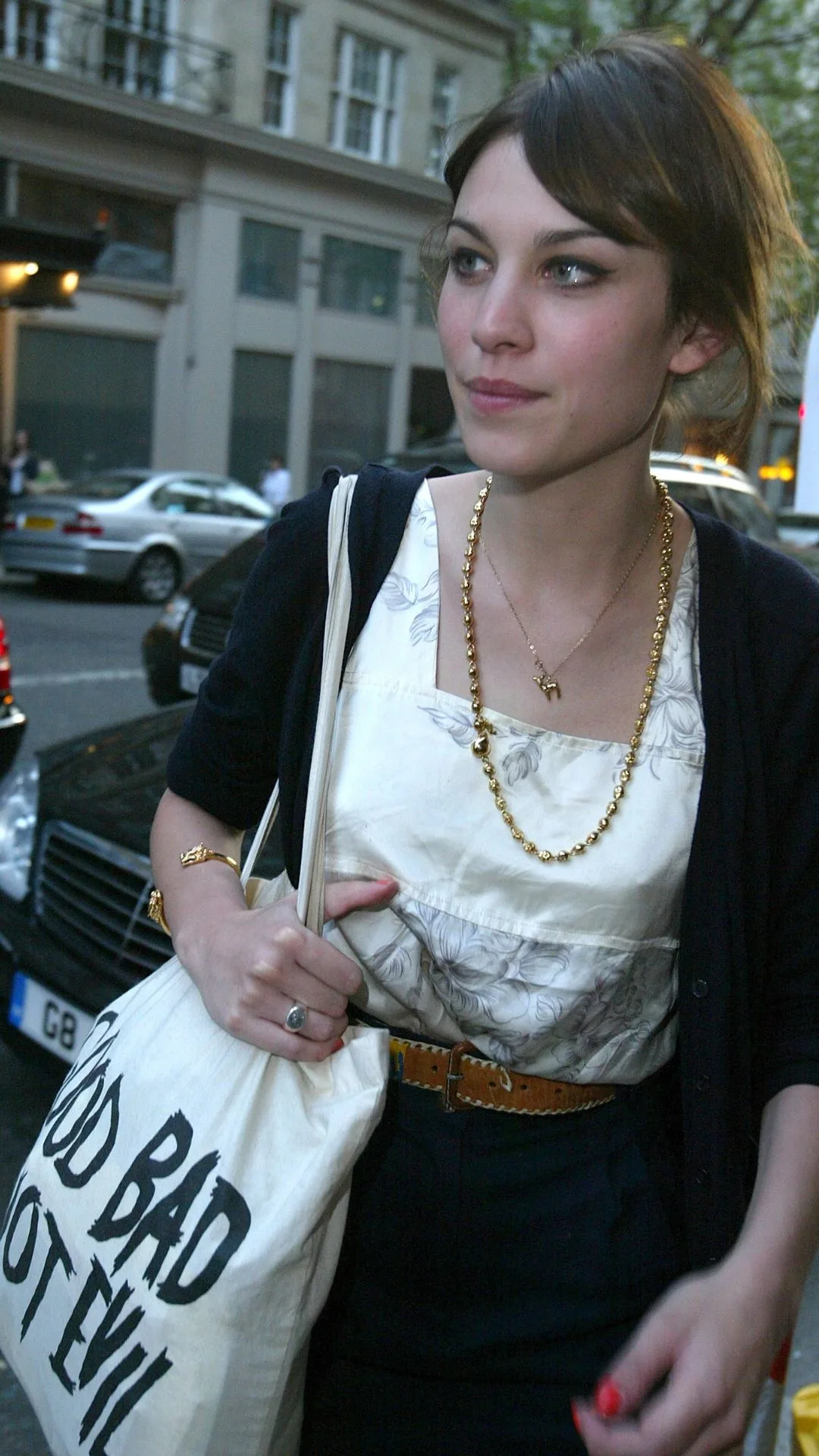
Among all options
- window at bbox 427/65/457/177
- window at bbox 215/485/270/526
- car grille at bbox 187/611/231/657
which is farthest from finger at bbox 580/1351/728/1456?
window at bbox 427/65/457/177

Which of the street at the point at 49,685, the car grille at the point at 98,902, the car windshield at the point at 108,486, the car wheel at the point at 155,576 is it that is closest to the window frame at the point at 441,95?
the car windshield at the point at 108,486

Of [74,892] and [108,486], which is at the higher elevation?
[108,486]

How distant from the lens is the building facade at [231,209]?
68.5ft

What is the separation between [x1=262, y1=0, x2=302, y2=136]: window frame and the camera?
23.8m

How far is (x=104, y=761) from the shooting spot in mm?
3977

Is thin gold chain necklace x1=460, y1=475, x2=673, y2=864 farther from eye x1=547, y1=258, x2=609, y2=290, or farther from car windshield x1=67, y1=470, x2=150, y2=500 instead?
car windshield x1=67, y1=470, x2=150, y2=500

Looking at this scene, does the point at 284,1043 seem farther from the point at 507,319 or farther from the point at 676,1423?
the point at 507,319

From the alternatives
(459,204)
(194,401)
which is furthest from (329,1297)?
(194,401)

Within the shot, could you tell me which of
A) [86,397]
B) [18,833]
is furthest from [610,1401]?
[86,397]

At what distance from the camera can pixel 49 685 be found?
32.1 feet

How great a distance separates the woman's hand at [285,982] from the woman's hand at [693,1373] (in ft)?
1.11

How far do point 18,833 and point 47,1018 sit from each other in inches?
21.9

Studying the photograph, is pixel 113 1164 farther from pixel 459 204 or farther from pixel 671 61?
pixel 671 61

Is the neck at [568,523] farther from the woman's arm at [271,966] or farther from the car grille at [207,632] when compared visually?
the car grille at [207,632]
